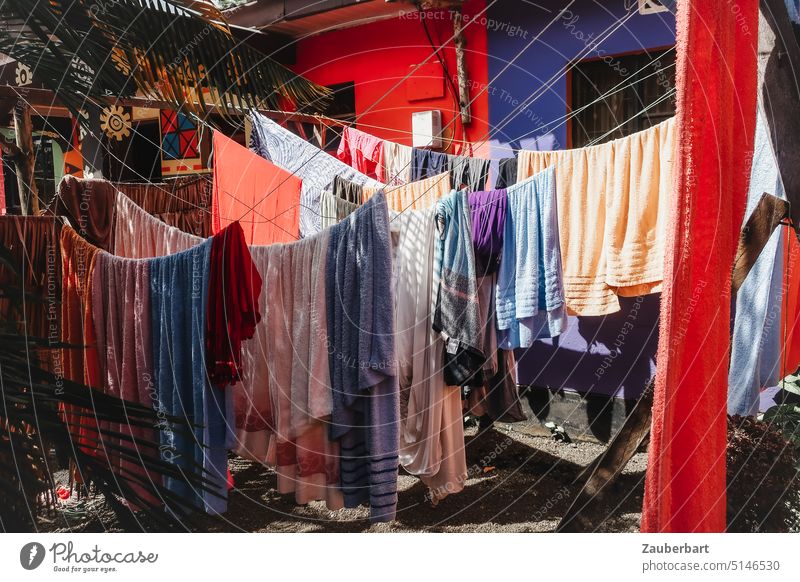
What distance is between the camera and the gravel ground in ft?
9.99

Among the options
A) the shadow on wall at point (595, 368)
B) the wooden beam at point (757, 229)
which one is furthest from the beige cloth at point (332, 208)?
the shadow on wall at point (595, 368)

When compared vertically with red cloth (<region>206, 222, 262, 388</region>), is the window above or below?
above

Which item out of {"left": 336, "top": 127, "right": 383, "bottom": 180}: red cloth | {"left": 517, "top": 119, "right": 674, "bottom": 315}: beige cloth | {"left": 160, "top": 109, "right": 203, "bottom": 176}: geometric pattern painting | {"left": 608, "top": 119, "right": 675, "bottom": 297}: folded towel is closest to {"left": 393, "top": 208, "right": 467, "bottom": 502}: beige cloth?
{"left": 517, "top": 119, "right": 674, "bottom": 315}: beige cloth

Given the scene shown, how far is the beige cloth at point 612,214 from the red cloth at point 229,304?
57.9 inches

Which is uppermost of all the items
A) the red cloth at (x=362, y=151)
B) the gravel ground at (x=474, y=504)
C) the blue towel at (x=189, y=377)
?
the red cloth at (x=362, y=151)

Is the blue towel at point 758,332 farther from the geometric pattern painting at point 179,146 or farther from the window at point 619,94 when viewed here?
the geometric pattern painting at point 179,146

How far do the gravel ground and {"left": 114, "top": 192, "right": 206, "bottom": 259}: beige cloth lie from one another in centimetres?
113

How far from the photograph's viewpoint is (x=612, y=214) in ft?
9.16

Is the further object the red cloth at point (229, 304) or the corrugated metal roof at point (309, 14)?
the corrugated metal roof at point (309, 14)

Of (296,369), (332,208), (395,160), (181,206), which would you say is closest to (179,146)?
(181,206)

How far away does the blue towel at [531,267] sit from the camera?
2.74 meters

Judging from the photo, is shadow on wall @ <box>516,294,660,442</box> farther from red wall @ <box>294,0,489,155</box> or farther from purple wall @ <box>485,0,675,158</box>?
red wall @ <box>294,0,489,155</box>
